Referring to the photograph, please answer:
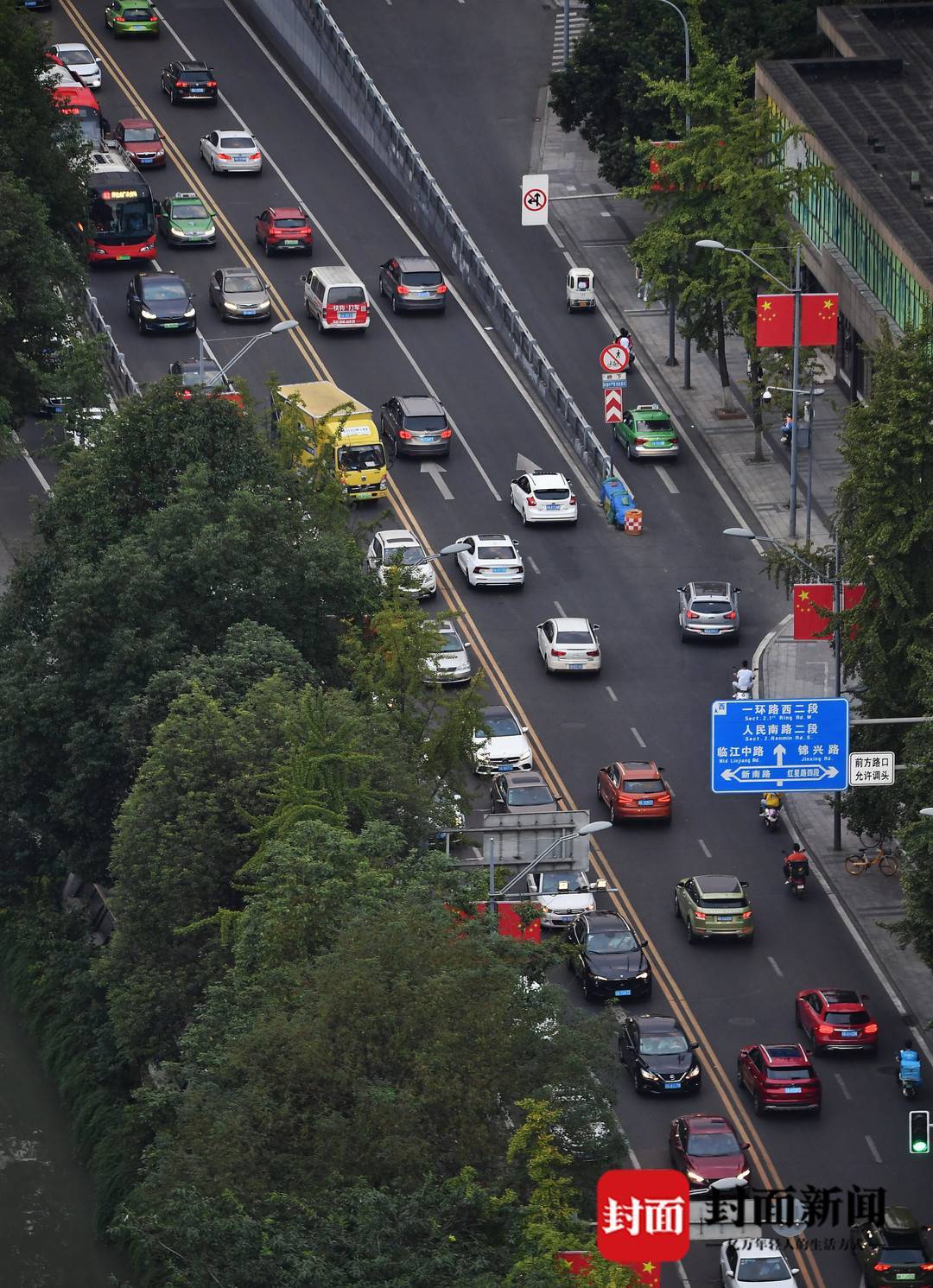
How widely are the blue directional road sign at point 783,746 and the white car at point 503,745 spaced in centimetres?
1691

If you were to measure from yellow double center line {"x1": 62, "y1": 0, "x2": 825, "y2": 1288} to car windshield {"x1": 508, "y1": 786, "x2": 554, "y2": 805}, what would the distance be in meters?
0.96

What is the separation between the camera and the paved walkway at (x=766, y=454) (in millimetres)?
70188

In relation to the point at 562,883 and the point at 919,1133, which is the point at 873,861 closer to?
the point at 562,883

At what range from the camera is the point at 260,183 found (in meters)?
106

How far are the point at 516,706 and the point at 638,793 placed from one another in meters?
6.54

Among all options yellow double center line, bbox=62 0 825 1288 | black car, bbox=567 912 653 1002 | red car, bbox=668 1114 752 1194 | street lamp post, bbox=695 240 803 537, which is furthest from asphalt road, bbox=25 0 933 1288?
street lamp post, bbox=695 240 803 537

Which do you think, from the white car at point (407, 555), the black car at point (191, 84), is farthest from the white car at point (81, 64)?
the white car at point (407, 555)

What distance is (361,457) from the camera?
86875 millimetres

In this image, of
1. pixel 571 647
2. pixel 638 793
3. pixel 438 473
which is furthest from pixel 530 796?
pixel 438 473

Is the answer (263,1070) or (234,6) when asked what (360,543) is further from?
(234,6)

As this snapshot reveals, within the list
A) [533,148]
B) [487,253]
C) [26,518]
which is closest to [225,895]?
[26,518]

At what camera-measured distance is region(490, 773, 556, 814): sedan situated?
235ft

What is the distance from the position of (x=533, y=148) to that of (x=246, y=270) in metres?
16.9

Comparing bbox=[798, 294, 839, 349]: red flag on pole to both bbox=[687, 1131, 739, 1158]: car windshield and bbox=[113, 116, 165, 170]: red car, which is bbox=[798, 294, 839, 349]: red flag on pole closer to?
bbox=[687, 1131, 739, 1158]: car windshield
